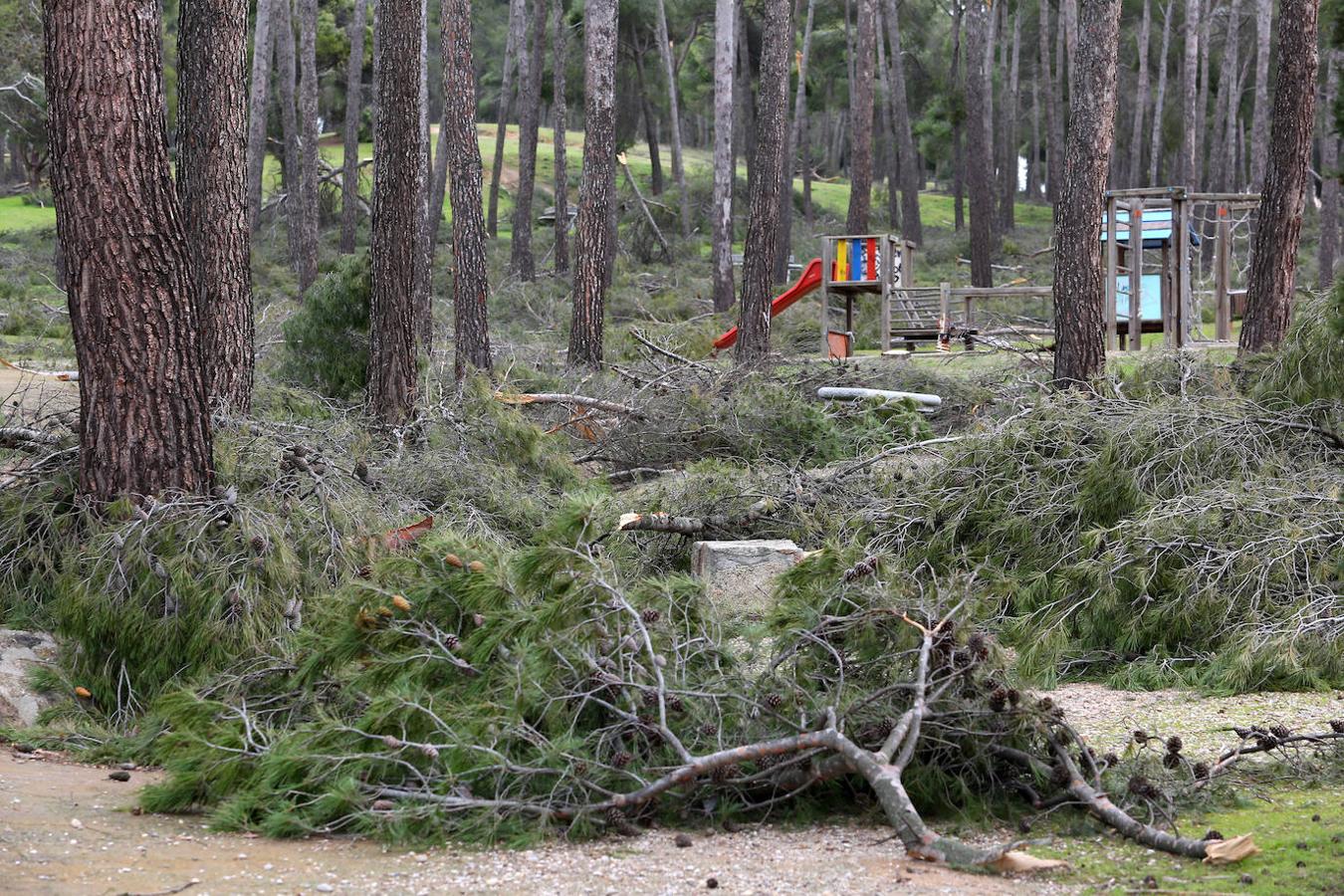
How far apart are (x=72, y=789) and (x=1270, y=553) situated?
18.0 feet

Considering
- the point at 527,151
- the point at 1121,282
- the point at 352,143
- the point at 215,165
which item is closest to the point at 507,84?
the point at 352,143

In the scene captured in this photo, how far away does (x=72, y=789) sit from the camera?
509 cm

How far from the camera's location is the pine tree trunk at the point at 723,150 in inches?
747

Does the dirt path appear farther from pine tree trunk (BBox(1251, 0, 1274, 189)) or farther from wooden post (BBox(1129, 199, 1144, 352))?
pine tree trunk (BBox(1251, 0, 1274, 189))

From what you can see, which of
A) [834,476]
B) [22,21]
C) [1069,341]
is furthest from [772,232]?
[22,21]

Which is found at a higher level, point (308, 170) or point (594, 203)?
point (308, 170)

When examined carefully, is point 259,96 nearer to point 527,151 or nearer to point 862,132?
point 527,151

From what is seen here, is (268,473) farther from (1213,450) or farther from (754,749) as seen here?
(1213,450)

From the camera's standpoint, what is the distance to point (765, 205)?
54.3 ft

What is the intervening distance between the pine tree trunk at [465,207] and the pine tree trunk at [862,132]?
8.69 m

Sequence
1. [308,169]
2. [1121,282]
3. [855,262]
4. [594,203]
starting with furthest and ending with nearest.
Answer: [308,169], [1121,282], [855,262], [594,203]

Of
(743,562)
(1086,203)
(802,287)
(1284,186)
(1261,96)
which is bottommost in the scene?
(743,562)

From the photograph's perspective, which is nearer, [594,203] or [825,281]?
[594,203]

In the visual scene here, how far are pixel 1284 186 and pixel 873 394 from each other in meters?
3.96
